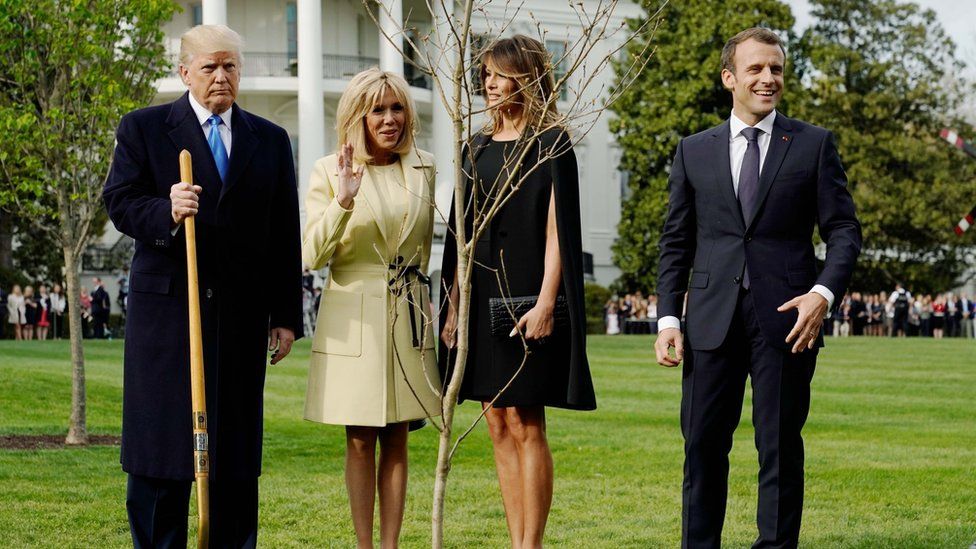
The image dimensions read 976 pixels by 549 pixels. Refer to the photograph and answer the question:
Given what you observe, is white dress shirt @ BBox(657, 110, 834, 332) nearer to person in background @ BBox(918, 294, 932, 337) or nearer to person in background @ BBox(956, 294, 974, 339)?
person in background @ BBox(918, 294, 932, 337)

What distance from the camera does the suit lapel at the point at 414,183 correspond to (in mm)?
6383

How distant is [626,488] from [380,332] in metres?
4.60

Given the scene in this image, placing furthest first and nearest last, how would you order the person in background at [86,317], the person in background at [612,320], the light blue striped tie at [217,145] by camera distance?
the person in background at [612,320]
the person in background at [86,317]
the light blue striped tie at [217,145]

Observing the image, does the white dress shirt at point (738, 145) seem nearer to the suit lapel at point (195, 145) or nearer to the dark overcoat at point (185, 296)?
the dark overcoat at point (185, 296)

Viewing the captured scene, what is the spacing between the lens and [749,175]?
20.0 feet

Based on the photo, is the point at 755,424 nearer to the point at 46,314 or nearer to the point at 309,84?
the point at 46,314

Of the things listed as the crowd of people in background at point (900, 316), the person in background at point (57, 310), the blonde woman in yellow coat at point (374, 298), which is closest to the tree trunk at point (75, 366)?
the blonde woman in yellow coat at point (374, 298)

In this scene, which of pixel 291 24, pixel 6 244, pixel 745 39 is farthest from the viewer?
pixel 291 24

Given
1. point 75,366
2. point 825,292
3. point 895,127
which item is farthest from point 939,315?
point 825,292

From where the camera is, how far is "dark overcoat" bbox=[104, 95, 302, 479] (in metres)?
5.77

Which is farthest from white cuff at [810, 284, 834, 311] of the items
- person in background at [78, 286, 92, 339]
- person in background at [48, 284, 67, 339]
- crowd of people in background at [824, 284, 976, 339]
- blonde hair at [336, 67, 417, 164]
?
crowd of people in background at [824, 284, 976, 339]

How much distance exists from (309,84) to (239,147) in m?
46.7

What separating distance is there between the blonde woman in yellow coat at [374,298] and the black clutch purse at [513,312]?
0.31 m

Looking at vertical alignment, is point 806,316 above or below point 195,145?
below
